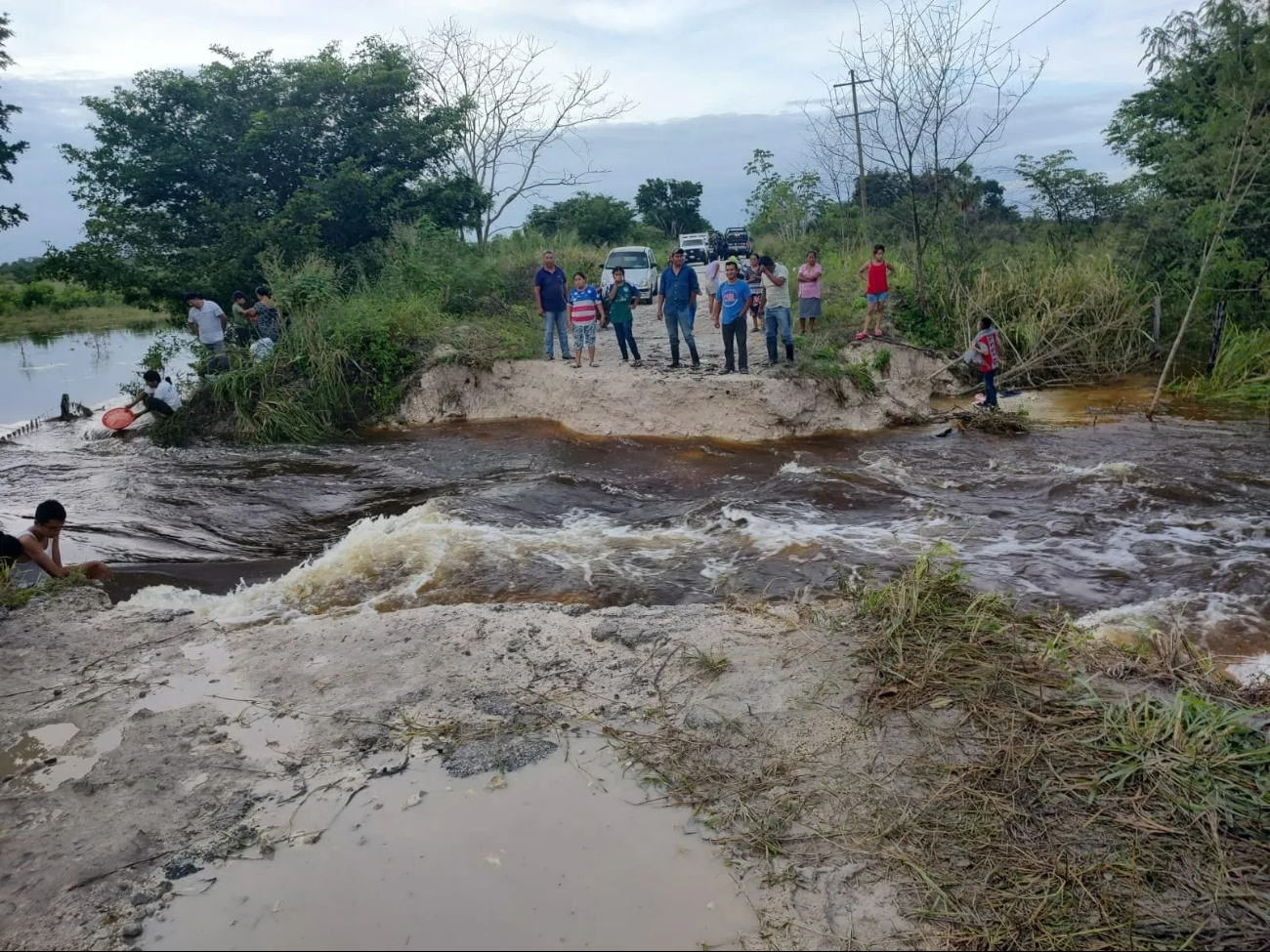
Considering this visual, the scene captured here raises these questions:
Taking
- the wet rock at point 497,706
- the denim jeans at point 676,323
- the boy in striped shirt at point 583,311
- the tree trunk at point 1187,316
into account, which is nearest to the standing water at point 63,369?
the boy in striped shirt at point 583,311

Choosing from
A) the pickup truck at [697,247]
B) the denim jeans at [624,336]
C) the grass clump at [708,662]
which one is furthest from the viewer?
the pickup truck at [697,247]

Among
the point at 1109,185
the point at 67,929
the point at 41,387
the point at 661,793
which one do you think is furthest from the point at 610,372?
the point at 41,387

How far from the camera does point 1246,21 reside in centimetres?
1123

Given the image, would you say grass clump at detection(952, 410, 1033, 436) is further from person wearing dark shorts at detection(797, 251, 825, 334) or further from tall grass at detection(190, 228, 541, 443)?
tall grass at detection(190, 228, 541, 443)

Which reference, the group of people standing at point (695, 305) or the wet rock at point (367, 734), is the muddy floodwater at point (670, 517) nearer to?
the group of people standing at point (695, 305)

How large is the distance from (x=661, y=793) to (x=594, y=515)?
5.08 m

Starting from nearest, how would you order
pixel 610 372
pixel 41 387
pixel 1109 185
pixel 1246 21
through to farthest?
1. pixel 1246 21
2. pixel 610 372
3. pixel 1109 185
4. pixel 41 387

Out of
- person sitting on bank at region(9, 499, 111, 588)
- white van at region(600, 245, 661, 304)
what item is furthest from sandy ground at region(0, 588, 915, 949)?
white van at region(600, 245, 661, 304)

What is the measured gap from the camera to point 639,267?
865 inches

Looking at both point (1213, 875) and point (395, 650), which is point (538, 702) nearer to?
point (395, 650)

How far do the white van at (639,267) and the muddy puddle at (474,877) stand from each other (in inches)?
731

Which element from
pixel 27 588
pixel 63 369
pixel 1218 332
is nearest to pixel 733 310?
pixel 1218 332

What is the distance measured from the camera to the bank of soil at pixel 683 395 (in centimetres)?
1194

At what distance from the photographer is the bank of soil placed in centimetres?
1194
